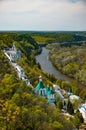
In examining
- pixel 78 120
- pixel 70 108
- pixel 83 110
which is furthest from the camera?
pixel 70 108

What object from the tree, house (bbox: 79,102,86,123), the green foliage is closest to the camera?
the green foliage

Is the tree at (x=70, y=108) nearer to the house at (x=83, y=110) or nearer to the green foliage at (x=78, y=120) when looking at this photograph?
the house at (x=83, y=110)

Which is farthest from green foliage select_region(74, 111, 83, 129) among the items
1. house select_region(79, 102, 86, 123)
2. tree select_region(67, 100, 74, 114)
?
tree select_region(67, 100, 74, 114)

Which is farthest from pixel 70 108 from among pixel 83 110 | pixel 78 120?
pixel 78 120

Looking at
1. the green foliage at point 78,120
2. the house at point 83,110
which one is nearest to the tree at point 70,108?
the house at point 83,110

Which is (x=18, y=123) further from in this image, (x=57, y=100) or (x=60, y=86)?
(x=60, y=86)

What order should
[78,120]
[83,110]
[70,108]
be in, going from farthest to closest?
[70,108] → [83,110] → [78,120]

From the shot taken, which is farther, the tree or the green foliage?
the tree

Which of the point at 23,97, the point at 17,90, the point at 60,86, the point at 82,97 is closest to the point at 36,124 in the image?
the point at 23,97

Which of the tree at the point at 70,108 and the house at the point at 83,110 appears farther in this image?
the tree at the point at 70,108

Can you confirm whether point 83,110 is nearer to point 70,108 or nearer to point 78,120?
point 70,108

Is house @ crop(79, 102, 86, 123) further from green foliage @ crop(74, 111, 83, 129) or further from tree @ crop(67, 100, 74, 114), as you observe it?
green foliage @ crop(74, 111, 83, 129)
